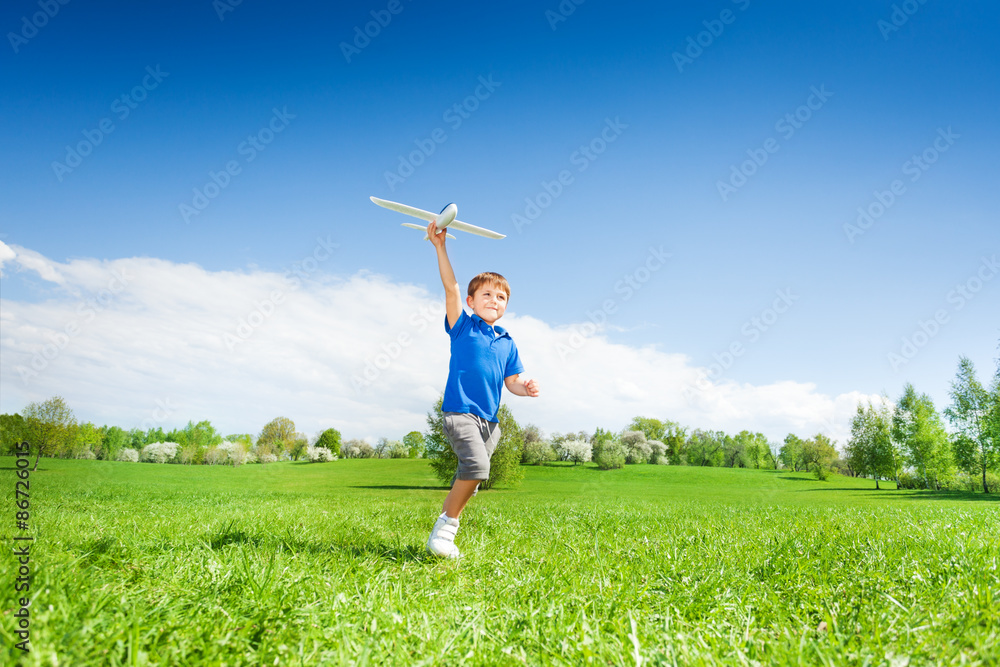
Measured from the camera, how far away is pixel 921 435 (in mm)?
45000

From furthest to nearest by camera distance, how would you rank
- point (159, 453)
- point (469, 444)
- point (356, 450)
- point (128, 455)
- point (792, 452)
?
1. point (792, 452)
2. point (356, 450)
3. point (159, 453)
4. point (128, 455)
5. point (469, 444)

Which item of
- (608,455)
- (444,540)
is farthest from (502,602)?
(608,455)

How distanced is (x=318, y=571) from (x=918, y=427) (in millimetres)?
58150

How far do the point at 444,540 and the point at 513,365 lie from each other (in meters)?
1.81

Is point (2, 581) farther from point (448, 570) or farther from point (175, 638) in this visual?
point (448, 570)

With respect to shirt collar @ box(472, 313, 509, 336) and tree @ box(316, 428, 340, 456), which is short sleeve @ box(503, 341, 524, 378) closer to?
shirt collar @ box(472, 313, 509, 336)

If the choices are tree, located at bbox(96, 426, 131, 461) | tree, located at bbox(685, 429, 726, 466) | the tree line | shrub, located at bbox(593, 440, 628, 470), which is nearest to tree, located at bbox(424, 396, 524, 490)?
the tree line

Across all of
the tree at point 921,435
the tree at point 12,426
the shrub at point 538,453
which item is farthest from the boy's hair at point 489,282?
the tree at point 921,435

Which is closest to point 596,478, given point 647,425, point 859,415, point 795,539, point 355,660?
point 859,415

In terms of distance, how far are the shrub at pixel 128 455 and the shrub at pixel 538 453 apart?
44580mm

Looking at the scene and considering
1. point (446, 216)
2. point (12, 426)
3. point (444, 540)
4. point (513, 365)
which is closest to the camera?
point (444, 540)

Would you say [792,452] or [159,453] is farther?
[792,452]

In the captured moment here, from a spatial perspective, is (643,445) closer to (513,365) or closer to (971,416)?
(971,416)

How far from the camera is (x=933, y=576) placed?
3.18 meters
